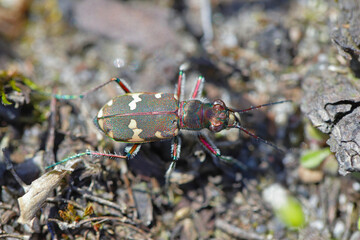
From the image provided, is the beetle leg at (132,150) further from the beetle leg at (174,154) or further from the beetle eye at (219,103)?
the beetle eye at (219,103)

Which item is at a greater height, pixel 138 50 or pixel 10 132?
pixel 138 50

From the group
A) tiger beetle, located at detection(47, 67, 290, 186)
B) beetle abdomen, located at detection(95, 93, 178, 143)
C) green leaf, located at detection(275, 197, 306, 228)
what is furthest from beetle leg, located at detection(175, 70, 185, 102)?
green leaf, located at detection(275, 197, 306, 228)

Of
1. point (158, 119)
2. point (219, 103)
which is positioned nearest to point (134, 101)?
point (158, 119)

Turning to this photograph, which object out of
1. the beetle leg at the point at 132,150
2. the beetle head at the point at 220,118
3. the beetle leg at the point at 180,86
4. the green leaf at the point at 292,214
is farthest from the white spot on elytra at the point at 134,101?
the green leaf at the point at 292,214

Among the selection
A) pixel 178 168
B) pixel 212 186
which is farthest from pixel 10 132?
pixel 212 186

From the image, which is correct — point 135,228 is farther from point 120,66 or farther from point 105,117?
point 120,66

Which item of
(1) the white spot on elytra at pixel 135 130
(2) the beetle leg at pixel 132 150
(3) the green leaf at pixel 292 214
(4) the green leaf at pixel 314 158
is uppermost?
(1) the white spot on elytra at pixel 135 130

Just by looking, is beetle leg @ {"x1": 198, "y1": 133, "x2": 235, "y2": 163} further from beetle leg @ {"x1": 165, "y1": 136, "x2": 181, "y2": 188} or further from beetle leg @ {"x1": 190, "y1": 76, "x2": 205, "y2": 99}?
beetle leg @ {"x1": 190, "y1": 76, "x2": 205, "y2": 99}

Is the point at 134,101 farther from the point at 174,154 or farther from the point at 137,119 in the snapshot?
the point at 174,154
